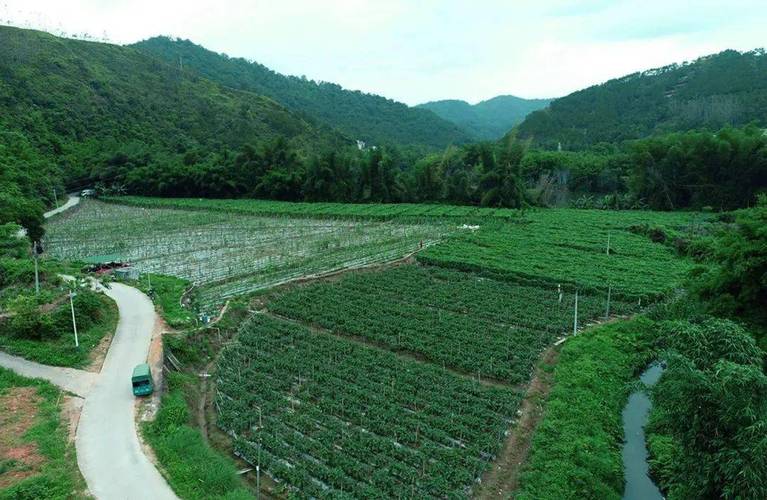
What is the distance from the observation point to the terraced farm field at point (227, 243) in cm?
2319

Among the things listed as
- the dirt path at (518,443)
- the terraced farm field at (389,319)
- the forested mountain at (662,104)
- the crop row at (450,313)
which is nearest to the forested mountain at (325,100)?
the forested mountain at (662,104)

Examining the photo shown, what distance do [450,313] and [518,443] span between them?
7510mm

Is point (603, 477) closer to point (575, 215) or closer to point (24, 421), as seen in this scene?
point (24, 421)

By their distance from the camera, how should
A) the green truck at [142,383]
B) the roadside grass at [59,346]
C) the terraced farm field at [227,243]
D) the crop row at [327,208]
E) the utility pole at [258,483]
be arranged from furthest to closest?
1. the crop row at [327,208]
2. the terraced farm field at [227,243]
3. the roadside grass at [59,346]
4. the green truck at [142,383]
5. the utility pole at [258,483]

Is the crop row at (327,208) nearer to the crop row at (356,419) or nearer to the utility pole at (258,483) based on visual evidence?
the crop row at (356,419)

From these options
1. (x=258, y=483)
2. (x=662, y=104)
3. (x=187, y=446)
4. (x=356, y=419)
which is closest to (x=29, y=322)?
(x=187, y=446)

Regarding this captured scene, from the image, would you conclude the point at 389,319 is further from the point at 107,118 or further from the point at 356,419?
Answer: the point at 107,118

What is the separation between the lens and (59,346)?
548 inches

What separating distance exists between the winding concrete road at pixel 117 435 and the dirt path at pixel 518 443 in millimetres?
5918

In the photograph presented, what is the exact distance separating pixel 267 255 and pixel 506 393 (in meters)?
18.0

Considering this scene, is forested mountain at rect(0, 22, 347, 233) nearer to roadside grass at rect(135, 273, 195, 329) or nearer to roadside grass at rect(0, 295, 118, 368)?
roadside grass at rect(135, 273, 195, 329)

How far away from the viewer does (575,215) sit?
1524 inches

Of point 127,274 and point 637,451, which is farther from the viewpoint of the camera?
point 127,274

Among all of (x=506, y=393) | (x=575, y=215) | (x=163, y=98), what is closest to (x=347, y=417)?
(x=506, y=393)
